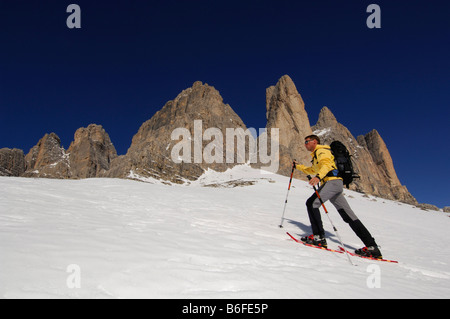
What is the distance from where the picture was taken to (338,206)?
6.21 meters

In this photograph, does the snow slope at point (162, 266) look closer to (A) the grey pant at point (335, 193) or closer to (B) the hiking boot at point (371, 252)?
(B) the hiking boot at point (371, 252)

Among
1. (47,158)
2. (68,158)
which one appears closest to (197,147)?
(47,158)

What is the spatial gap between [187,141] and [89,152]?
7065 cm

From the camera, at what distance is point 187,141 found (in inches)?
2977

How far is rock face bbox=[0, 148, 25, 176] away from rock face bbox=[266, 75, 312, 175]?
4448 inches

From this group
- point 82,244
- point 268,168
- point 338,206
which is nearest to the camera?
point 82,244

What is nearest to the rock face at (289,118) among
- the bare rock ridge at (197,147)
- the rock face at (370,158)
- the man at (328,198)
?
the bare rock ridge at (197,147)

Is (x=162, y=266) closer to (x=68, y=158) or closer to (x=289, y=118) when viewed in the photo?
(x=289, y=118)

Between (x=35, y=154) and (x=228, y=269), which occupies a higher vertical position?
(x=35, y=154)

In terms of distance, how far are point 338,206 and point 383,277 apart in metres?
2.45

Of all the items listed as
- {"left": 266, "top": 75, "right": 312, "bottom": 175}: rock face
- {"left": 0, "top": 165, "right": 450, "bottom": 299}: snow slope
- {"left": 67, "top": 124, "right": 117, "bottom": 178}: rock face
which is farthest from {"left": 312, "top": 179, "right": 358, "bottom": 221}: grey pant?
{"left": 67, "top": 124, "right": 117, "bottom": 178}: rock face
